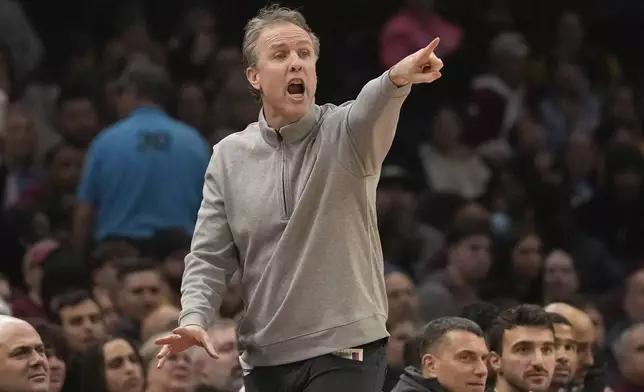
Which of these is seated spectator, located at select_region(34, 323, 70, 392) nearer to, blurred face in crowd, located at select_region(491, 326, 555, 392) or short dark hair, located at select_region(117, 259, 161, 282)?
short dark hair, located at select_region(117, 259, 161, 282)

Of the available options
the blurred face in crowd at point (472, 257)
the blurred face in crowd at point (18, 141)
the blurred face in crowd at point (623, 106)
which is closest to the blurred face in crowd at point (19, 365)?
the blurred face in crowd at point (472, 257)

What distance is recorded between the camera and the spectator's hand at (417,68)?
3.59 metres

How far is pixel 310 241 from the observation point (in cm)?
380

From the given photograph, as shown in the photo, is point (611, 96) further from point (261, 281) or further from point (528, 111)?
point (261, 281)

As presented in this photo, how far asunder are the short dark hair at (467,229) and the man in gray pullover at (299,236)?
469cm

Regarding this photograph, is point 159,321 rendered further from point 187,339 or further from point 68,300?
point 187,339

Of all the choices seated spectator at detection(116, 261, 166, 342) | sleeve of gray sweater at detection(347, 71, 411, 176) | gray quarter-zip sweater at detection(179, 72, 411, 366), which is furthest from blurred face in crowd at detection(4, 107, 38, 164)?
sleeve of gray sweater at detection(347, 71, 411, 176)

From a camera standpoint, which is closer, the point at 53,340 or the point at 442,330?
the point at 442,330

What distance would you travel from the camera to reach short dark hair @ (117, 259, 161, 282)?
7.44 m

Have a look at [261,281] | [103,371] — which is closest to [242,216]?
[261,281]

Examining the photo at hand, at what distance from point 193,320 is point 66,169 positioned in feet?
17.3

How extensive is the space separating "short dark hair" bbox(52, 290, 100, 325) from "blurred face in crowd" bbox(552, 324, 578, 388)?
220 cm

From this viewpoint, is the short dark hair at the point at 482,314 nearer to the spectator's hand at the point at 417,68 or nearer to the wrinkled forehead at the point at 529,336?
the wrinkled forehead at the point at 529,336

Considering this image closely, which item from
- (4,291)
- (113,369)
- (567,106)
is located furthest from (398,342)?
(567,106)
